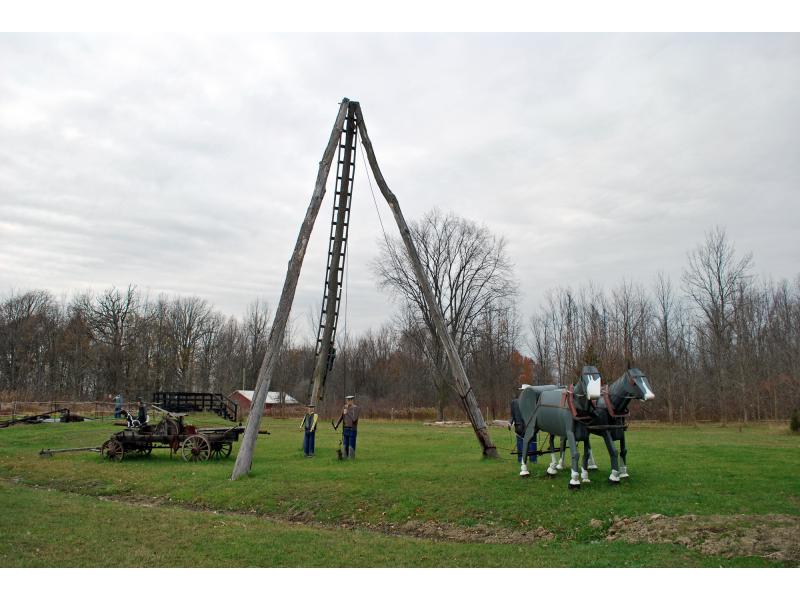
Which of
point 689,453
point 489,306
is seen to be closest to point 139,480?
point 689,453

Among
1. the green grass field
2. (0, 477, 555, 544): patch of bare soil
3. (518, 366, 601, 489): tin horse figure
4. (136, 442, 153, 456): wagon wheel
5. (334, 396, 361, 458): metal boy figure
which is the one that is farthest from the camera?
(136, 442, 153, 456): wagon wheel

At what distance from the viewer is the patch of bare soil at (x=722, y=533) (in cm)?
823

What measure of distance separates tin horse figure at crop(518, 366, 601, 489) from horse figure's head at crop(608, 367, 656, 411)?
1.45ft

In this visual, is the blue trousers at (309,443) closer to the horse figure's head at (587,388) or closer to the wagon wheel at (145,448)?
the wagon wheel at (145,448)

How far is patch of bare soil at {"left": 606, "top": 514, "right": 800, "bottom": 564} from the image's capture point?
8.23 meters

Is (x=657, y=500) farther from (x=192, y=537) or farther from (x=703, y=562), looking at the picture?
(x=192, y=537)

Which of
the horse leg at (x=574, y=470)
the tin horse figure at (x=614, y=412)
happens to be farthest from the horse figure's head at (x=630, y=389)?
the horse leg at (x=574, y=470)

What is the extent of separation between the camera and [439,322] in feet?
56.4

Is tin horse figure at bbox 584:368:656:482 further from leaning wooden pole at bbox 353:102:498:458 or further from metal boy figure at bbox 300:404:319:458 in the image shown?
metal boy figure at bbox 300:404:319:458

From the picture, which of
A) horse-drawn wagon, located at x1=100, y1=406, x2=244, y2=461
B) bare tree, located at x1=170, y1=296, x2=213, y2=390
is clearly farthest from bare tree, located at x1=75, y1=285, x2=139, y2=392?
horse-drawn wagon, located at x1=100, y1=406, x2=244, y2=461

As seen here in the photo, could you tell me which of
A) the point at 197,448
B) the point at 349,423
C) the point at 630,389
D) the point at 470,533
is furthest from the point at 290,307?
the point at 630,389

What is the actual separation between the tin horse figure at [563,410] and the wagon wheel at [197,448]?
10.6 m

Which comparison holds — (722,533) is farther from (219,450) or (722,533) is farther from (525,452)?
(219,450)

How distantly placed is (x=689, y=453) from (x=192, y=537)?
13963mm
